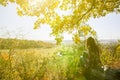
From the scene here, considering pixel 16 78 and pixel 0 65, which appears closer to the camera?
pixel 16 78

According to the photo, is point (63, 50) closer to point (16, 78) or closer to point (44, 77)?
point (44, 77)

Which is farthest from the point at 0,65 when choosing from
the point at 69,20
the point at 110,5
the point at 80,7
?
the point at 110,5

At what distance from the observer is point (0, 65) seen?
1216cm

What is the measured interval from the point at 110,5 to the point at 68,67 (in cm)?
462

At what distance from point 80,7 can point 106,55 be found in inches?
311

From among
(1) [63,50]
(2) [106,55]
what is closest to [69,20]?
(2) [106,55]

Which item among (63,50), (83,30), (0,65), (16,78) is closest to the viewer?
(16,78)

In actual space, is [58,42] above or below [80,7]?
below

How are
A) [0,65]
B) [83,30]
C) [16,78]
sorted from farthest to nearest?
[83,30]
[0,65]
[16,78]

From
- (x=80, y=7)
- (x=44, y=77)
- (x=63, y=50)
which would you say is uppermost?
(x=80, y=7)

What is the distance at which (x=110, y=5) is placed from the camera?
1220cm

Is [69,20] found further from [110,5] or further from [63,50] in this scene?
[63,50]

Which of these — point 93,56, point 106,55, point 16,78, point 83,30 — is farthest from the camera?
point 106,55

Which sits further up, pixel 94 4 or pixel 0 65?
pixel 94 4
